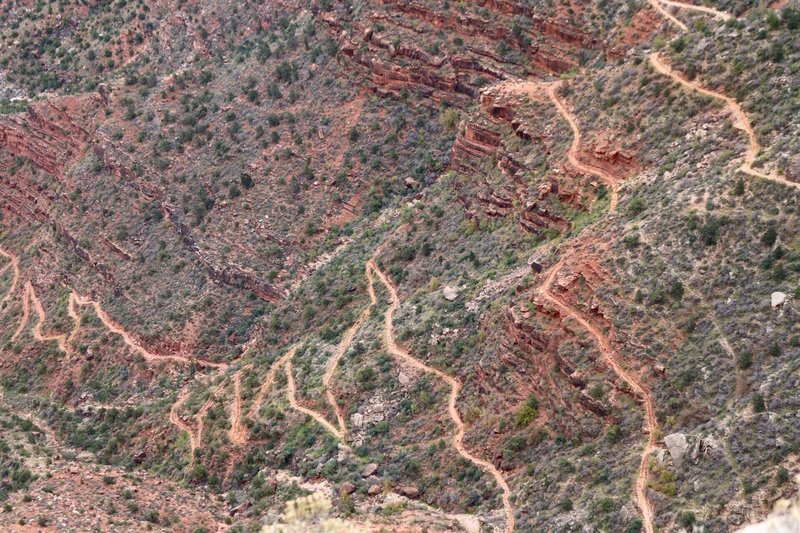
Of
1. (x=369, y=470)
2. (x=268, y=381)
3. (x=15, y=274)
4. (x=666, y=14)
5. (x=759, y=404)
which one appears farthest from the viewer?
(x=15, y=274)

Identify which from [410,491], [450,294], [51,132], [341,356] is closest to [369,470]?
[410,491]

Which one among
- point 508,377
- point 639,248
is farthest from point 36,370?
point 639,248

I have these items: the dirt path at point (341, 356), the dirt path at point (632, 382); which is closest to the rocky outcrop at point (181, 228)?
the dirt path at point (341, 356)

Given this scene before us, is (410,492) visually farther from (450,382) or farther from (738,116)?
(738,116)

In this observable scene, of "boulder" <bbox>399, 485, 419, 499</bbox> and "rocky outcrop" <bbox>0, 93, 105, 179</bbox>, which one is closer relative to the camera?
"boulder" <bbox>399, 485, 419, 499</bbox>

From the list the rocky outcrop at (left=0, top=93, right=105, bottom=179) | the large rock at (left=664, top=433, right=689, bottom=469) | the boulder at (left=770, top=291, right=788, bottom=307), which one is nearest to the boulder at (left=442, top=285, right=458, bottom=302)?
the large rock at (left=664, top=433, right=689, bottom=469)

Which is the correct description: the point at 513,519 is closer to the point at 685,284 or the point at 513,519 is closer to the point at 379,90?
the point at 685,284

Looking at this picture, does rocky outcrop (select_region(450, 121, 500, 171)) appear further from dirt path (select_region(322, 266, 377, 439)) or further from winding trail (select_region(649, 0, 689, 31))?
winding trail (select_region(649, 0, 689, 31))

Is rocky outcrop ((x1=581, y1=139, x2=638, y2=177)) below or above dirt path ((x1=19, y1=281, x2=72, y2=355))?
below
